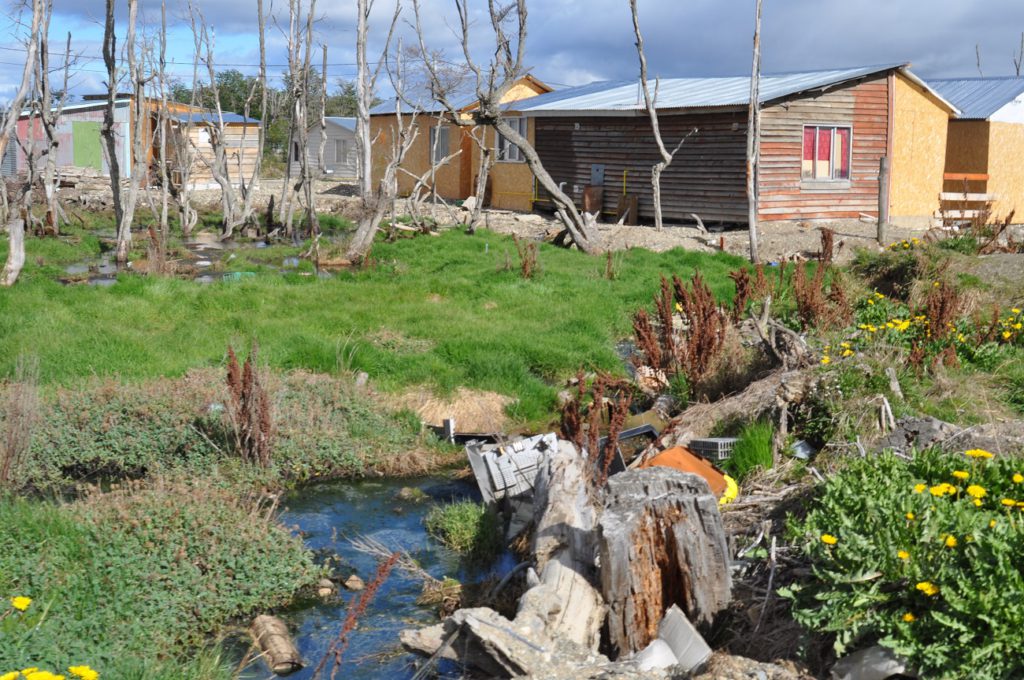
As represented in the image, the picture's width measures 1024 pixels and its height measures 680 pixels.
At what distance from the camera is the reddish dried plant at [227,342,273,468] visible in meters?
8.51

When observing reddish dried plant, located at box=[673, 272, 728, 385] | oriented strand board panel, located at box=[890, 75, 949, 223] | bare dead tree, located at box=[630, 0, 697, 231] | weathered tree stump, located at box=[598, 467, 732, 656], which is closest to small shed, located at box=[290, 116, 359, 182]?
bare dead tree, located at box=[630, 0, 697, 231]

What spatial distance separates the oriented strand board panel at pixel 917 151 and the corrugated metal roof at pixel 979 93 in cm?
144

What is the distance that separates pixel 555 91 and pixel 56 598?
97.6 ft

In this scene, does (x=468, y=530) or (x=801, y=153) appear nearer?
(x=468, y=530)

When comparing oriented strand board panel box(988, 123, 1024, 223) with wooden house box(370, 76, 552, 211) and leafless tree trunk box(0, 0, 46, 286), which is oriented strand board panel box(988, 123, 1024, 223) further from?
leafless tree trunk box(0, 0, 46, 286)

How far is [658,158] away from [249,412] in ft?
61.3

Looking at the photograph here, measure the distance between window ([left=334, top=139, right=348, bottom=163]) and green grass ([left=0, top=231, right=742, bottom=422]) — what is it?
87.6ft

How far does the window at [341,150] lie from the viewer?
141ft

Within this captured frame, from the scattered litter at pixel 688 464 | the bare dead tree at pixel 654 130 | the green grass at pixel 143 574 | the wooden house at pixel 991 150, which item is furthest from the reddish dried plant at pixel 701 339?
the wooden house at pixel 991 150

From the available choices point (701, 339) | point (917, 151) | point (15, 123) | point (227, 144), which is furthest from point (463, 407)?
point (227, 144)

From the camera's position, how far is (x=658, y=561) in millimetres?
5246

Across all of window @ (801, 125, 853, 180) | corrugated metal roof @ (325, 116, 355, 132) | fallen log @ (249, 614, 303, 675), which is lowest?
fallen log @ (249, 614, 303, 675)

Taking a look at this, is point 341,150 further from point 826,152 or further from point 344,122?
point 826,152

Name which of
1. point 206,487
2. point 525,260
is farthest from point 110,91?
point 206,487
